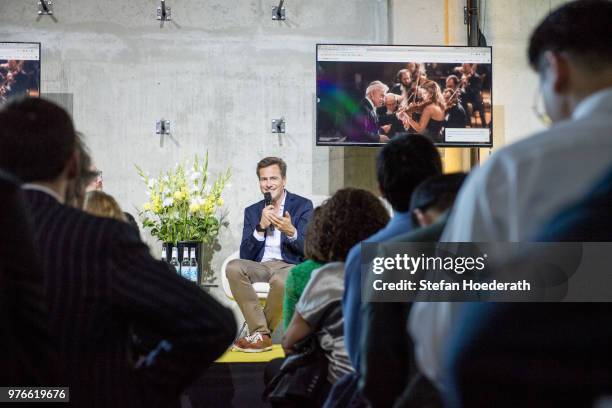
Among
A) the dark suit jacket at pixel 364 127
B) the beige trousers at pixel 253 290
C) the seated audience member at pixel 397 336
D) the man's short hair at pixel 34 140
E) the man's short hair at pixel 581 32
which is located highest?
the dark suit jacket at pixel 364 127

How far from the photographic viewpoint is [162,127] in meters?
6.33

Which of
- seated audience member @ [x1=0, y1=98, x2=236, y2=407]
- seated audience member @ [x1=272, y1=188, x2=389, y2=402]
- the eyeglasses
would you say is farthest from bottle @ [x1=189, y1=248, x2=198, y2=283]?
the eyeglasses

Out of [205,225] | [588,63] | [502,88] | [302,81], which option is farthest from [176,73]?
[588,63]

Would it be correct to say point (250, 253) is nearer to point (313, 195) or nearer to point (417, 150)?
point (313, 195)

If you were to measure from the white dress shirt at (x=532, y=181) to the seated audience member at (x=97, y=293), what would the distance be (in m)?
0.64

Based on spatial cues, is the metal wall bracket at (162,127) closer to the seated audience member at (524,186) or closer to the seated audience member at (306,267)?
the seated audience member at (306,267)

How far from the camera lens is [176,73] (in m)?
6.40

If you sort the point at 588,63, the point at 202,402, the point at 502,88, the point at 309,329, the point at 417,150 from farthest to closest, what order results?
the point at 502,88 < the point at 202,402 < the point at 309,329 < the point at 417,150 < the point at 588,63

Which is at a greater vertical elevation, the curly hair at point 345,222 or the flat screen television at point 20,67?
the flat screen television at point 20,67

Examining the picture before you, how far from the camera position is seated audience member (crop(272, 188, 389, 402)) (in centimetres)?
212

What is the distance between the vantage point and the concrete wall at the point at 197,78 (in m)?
6.29

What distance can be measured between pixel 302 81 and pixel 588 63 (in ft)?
18.5

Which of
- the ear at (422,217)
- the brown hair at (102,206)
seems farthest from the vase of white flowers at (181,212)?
the ear at (422,217)

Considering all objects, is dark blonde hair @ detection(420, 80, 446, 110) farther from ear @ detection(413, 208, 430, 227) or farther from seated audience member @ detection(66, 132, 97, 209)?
seated audience member @ detection(66, 132, 97, 209)
